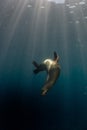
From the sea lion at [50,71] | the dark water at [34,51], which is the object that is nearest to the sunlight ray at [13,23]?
the dark water at [34,51]

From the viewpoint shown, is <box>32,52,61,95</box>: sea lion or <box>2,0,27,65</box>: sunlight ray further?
<box>2,0,27,65</box>: sunlight ray

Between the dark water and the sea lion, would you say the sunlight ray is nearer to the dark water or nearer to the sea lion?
the dark water

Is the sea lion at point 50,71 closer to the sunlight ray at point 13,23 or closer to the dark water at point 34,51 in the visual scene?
the dark water at point 34,51

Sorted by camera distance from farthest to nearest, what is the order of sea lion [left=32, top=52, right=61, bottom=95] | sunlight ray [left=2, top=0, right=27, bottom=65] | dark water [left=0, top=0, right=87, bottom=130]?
dark water [left=0, top=0, right=87, bottom=130] < sunlight ray [left=2, top=0, right=27, bottom=65] < sea lion [left=32, top=52, right=61, bottom=95]

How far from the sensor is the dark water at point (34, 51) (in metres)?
22.5

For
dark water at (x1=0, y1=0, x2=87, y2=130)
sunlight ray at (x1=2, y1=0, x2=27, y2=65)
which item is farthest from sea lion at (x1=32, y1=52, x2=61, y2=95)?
sunlight ray at (x1=2, y1=0, x2=27, y2=65)

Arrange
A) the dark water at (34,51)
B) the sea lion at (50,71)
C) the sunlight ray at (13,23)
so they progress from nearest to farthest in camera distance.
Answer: the sea lion at (50,71) → the sunlight ray at (13,23) → the dark water at (34,51)

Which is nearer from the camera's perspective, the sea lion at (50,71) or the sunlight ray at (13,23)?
the sea lion at (50,71)

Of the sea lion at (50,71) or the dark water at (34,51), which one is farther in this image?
the dark water at (34,51)

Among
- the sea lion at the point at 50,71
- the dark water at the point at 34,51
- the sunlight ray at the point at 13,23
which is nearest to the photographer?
the sea lion at the point at 50,71

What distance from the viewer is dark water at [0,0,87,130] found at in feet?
74.0

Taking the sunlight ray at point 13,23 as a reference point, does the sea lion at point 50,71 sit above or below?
below

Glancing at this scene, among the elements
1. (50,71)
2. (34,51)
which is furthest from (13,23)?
(50,71)

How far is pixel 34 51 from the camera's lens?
31.6m
